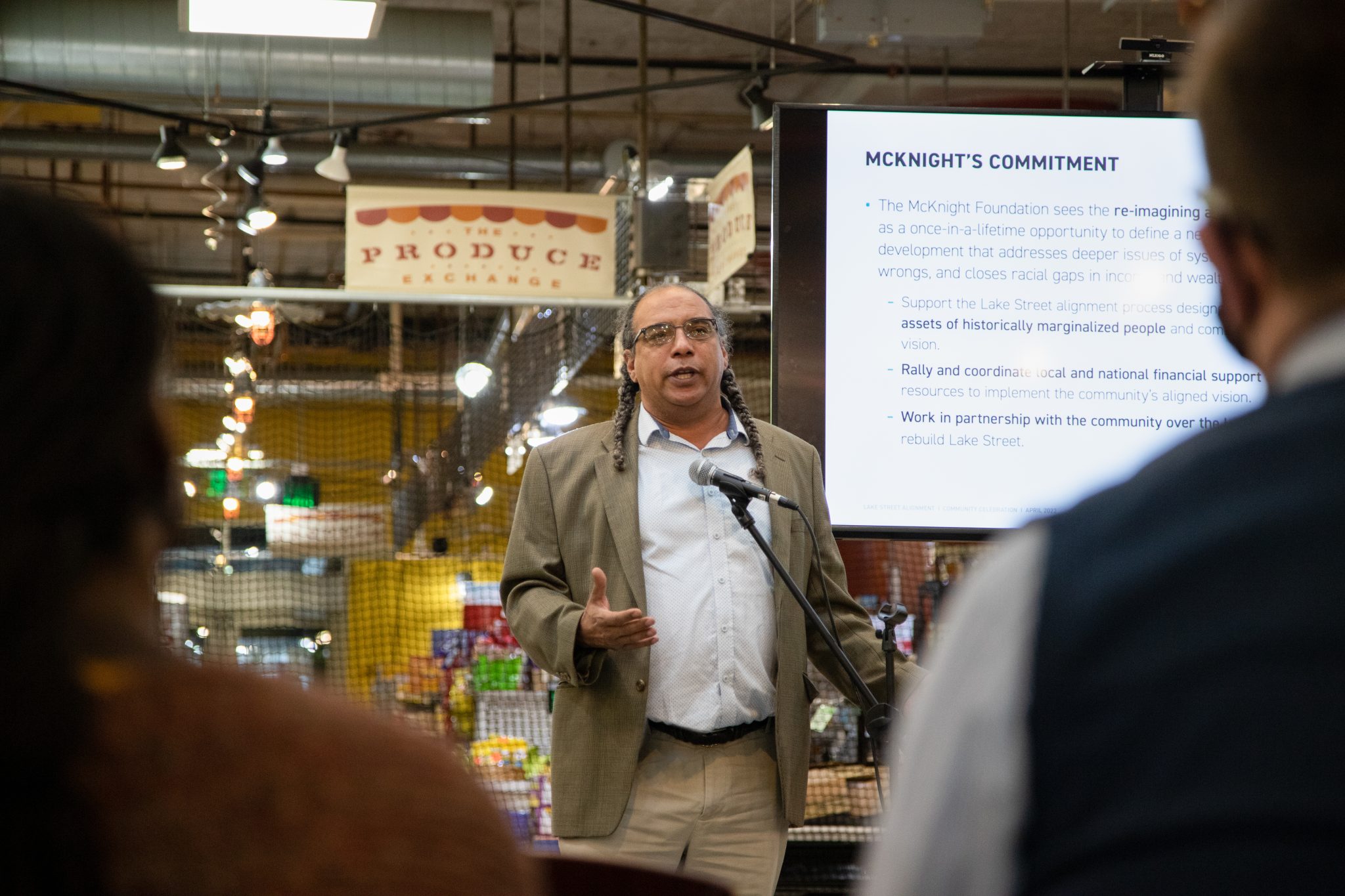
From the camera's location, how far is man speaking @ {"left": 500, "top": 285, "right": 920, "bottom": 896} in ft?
9.75

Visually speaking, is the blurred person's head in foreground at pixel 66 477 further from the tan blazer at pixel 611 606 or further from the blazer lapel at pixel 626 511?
the blazer lapel at pixel 626 511

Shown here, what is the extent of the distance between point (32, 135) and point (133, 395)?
10.2 meters

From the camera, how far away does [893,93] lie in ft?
31.1

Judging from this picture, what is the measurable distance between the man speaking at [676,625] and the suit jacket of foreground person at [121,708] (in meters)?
1.92

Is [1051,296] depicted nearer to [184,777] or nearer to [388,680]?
[184,777]

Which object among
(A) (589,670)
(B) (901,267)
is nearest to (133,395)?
(A) (589,670)

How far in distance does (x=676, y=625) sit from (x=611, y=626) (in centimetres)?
32

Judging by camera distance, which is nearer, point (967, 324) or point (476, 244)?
point (967, 324)

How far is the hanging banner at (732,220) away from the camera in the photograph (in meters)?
6.23

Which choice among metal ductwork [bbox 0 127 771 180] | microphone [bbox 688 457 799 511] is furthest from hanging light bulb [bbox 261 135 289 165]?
microphone [bbox 688 457 799 511]

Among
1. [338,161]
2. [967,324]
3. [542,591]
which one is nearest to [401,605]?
[338,161]

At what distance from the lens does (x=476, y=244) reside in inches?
278

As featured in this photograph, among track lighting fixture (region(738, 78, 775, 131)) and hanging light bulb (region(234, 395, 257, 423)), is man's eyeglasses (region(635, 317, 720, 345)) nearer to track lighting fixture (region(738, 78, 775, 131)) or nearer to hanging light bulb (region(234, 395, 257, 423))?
track lighting fixture (region(738, 78, 775, 131))

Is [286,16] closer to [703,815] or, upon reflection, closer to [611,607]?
[611,607]
